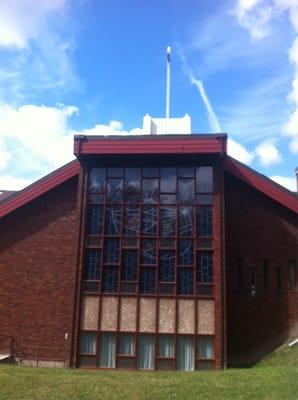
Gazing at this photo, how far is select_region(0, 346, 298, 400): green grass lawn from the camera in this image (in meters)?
13.5

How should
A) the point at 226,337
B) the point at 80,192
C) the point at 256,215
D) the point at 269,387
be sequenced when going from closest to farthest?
the point at 269,387 → the point at 226,337 → the point at 80,192 → the point at 256,215

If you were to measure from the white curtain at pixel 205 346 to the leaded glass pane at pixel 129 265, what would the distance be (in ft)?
12.0

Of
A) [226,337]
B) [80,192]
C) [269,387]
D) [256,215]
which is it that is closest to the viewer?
[269,387]

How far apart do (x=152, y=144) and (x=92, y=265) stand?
5.77 m

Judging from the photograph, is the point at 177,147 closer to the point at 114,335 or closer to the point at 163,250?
the point at 163,250

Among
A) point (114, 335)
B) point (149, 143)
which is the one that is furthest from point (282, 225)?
point (114, 335)

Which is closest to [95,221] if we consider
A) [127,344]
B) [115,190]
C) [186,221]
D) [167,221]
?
[115,190]

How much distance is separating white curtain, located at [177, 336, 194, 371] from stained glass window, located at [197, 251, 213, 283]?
2.44m

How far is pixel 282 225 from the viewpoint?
22.3 m

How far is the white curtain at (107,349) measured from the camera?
19.2 m

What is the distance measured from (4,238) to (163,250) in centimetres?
782

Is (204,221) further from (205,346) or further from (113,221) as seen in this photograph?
(205,346)

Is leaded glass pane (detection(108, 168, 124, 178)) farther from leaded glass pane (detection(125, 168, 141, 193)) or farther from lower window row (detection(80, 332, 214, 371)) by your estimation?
lower window row (detection(80, 332, 214, 371))

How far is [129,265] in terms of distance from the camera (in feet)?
65.5
